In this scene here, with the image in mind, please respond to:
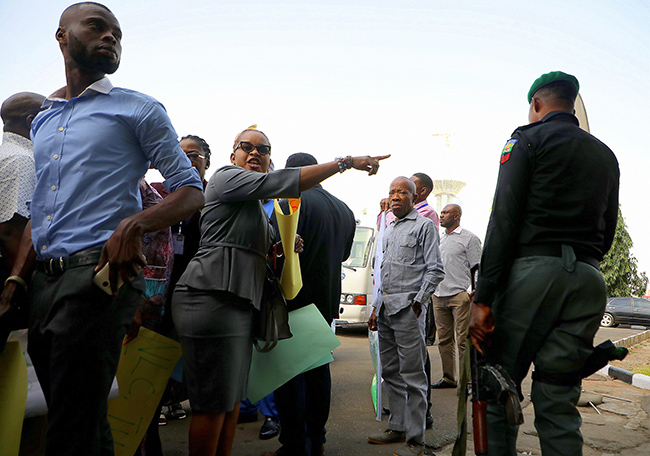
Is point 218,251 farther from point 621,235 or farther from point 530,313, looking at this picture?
point 621,235

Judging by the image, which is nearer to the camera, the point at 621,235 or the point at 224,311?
the point at 224,311

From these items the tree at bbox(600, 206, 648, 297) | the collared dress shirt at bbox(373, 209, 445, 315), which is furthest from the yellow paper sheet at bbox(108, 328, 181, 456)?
the tree at bbox(600, 206, 648, 297)

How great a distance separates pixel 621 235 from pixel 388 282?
1081 inches

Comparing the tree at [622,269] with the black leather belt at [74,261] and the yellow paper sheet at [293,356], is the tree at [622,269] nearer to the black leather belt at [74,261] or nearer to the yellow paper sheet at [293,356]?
the yellow paper sheet at [293,356]

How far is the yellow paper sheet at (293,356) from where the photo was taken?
3027 millimetres

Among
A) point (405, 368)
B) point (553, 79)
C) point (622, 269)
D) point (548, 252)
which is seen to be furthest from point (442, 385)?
point (622, 269)

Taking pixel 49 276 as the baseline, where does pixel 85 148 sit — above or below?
above

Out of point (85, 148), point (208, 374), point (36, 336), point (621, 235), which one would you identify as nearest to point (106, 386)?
point (36, 336)

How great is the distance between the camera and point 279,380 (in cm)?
303

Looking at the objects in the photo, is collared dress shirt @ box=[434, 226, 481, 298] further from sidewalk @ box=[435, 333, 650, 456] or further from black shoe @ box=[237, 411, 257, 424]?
black shoe @ box=[237, 411, 257, 424]

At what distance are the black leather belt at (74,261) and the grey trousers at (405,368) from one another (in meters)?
2.70

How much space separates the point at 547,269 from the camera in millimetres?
2293

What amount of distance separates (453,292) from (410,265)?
7.09 ft

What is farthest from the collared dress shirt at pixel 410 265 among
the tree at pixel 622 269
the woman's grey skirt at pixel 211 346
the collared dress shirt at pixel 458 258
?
the tree at pixel 622 269
